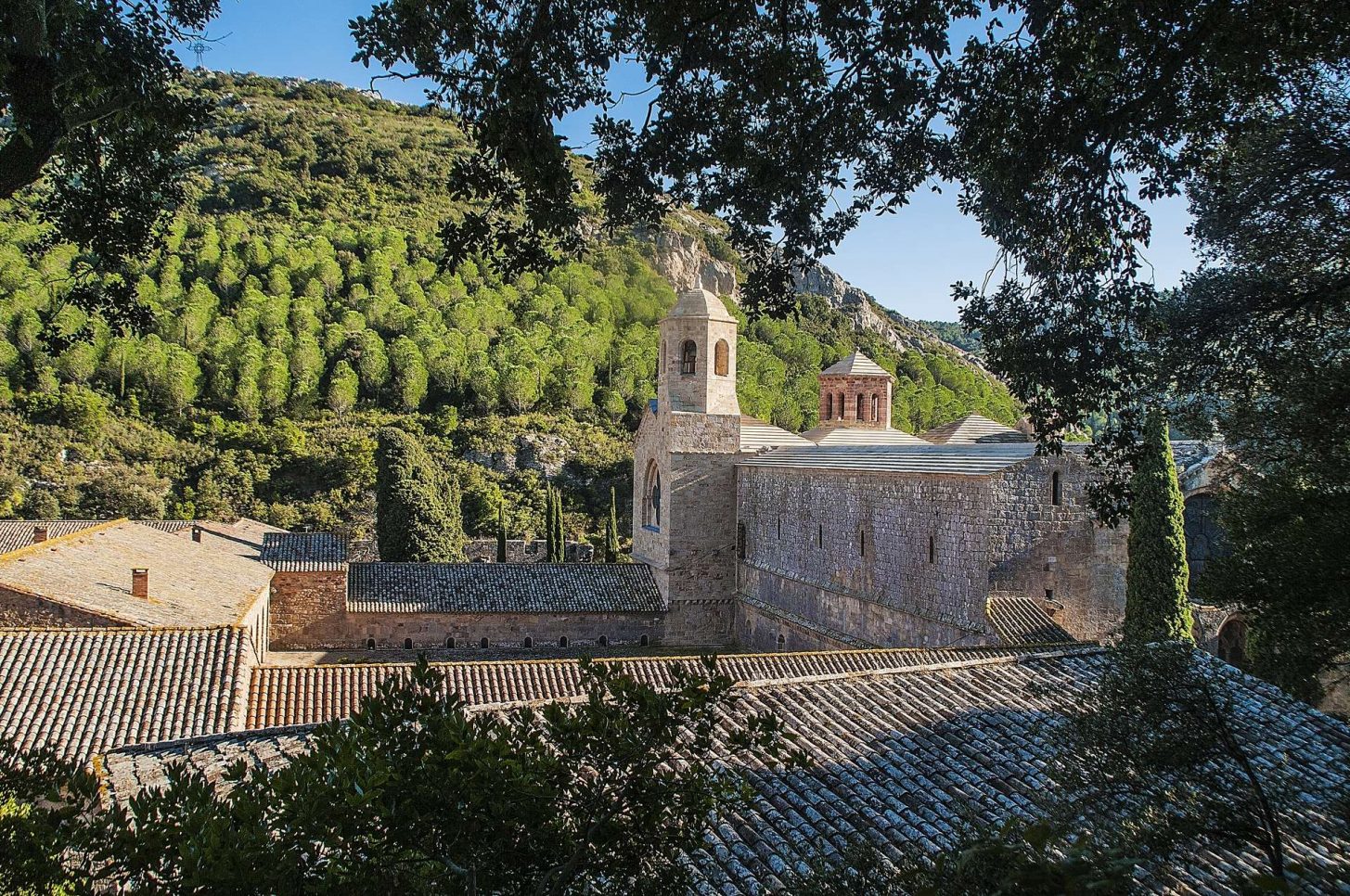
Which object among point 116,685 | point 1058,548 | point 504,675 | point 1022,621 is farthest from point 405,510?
point 1058,548

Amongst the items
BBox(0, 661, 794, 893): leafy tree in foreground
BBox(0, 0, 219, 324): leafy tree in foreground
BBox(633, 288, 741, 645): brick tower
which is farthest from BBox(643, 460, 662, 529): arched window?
A: BBox(0, 661, 794, 893): leafy tree in foreground

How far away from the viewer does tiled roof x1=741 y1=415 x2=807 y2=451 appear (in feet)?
72.1

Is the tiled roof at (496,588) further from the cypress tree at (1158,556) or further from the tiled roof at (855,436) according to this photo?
the cypress tree at (1158,556)

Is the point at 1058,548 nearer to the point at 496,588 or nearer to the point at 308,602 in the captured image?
the point at 496,588

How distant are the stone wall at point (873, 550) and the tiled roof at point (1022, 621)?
0.67 feet

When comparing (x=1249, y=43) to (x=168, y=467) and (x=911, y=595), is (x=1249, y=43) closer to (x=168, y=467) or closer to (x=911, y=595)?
(x=911, y=595)

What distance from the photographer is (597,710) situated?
10.7 ft

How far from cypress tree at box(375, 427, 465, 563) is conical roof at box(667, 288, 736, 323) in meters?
8.75

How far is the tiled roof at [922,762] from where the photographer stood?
5383 millimetres

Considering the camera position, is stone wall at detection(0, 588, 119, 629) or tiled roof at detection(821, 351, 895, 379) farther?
tiled roof at detection(821, 351, 895, 379)

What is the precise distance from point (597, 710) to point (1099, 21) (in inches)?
154

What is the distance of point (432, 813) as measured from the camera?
2.93 meters

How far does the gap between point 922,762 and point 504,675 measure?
6.83 metres

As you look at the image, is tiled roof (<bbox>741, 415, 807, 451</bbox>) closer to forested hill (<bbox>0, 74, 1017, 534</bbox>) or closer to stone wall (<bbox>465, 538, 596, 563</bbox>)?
forested hill (<bbox>0, 74, 1017, 534</bbox>)
